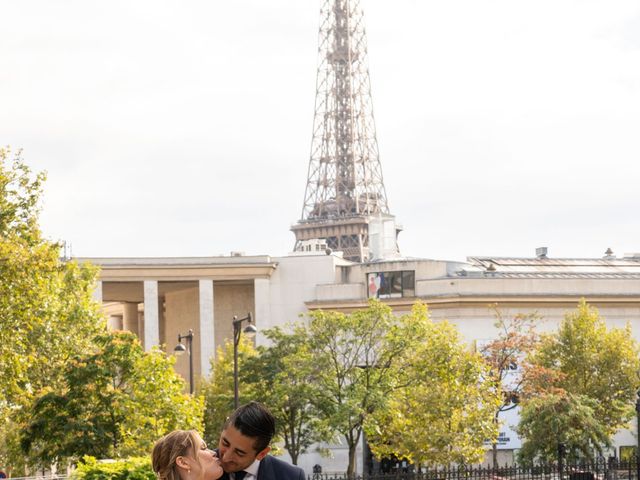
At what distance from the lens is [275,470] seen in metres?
6.07

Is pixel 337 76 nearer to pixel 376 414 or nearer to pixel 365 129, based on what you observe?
pixel 365 129

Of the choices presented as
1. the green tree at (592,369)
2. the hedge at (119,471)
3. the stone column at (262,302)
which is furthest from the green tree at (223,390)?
the hedge at (119,471)

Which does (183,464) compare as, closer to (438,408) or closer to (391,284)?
(438,408)

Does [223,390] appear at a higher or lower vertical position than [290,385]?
lower

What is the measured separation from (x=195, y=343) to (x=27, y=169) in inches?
2170

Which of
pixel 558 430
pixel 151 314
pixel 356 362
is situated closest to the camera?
pixel 558 430

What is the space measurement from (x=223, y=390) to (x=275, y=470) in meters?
60.4

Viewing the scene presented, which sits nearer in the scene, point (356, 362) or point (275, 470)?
point (275, 470)

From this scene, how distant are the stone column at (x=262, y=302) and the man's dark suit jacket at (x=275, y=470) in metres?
85.2

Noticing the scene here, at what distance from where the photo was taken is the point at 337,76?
541 ft

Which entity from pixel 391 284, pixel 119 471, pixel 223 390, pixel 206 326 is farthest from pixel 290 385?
pixel 206 326

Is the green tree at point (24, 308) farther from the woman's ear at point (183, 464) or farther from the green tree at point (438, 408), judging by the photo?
the woman's ear at point (183, 464)

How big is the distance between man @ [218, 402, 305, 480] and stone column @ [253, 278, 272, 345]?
85.2 metres

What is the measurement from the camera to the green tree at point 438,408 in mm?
50406
